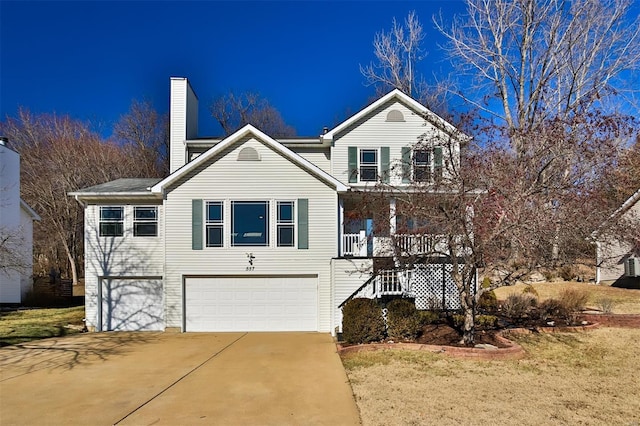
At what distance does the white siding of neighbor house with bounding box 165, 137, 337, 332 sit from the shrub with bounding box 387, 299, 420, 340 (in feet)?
11.6

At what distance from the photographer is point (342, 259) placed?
14.1m

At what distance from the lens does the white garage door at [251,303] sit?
1488cm

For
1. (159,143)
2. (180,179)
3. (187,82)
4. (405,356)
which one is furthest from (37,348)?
(159,143)

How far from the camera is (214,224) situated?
1487 centimetres

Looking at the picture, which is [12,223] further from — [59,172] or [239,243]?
[239,243]

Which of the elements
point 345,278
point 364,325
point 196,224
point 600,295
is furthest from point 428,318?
point 600,295

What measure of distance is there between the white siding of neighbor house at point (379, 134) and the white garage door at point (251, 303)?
4671mm

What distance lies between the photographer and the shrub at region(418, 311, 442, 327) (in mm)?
12711

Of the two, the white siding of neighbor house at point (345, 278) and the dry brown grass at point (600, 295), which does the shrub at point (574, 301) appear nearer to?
the dry brown grass at point (600, 295)

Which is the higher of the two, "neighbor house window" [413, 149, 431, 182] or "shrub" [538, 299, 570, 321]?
"neighbor house window" [413, 149, 431, 182]

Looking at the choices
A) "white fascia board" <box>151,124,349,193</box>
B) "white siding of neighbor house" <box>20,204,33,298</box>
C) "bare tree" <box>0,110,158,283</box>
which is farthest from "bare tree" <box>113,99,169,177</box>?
"white fascia board" <box>151,124,349,193</box>

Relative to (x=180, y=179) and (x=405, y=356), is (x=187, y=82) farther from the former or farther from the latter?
(x=405, y=356)

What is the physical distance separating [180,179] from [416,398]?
415 inches

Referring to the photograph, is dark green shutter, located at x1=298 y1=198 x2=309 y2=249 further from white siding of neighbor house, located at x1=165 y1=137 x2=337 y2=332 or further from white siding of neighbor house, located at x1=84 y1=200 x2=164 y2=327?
white siding of neighbor house, located at x1=84 y1=200 x2=164 y2=327
